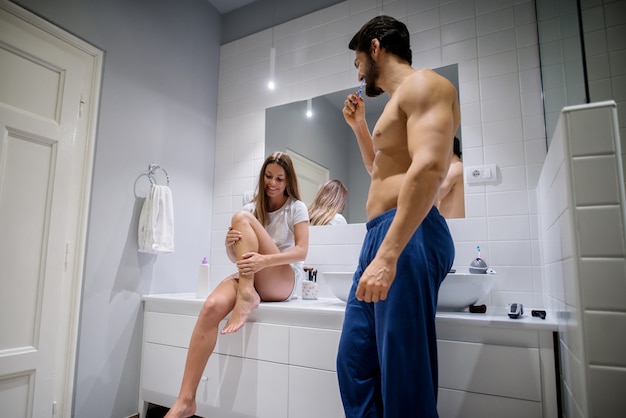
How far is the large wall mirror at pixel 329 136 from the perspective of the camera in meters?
2.17

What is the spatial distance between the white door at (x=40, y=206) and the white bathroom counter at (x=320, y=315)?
1.43ft

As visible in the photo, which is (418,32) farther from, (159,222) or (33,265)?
(33,265)

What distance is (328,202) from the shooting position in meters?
2.29

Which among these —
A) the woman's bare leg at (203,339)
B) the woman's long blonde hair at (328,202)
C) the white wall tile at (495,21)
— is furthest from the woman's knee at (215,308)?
the white wall tile at (495,21)

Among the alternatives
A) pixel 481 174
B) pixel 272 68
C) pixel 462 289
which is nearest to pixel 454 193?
pixel 481 174

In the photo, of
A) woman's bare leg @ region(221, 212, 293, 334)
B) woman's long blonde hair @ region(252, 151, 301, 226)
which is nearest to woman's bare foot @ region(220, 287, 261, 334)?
woman's bare leg @ region(221, 212, 293, 334)

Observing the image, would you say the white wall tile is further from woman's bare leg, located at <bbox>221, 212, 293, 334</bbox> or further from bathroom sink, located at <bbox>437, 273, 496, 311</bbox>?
woman's bare leg, located at <bbox>221, 212, 293, 334</bbox>

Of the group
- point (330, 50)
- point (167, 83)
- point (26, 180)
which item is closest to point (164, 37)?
point (167, 83)

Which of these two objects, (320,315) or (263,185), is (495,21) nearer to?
(263,185)

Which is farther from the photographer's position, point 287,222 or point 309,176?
point 309,176

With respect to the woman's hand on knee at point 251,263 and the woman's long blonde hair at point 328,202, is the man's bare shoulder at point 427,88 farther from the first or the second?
the woman's long blonde hair at point 328,202

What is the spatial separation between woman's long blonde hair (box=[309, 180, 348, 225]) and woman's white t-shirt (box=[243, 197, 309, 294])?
0.89ft

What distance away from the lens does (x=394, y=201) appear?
112 centimetres

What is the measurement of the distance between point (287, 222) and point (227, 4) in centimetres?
185
